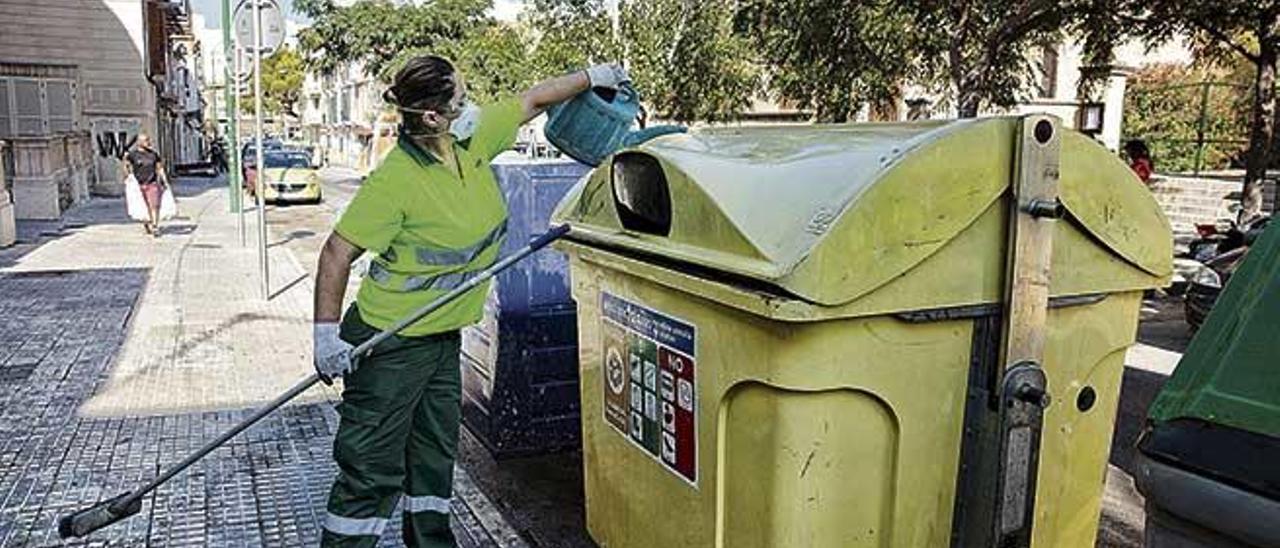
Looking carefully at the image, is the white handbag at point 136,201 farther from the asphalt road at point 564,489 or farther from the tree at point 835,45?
the asphalt road at point 564,489

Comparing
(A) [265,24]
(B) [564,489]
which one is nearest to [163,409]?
(B) [564,489]

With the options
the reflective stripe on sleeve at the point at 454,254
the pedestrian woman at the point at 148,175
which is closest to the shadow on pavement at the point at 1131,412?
the reflective stripe on sleeve at the point at 454,254

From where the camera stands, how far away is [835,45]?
516 inches

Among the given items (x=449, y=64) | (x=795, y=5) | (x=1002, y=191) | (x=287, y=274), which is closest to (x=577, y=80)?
(x=449, y=64)

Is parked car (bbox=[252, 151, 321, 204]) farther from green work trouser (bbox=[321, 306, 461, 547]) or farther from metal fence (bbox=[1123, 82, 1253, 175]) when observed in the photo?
green work trouser (bbox=[321, 306, 461, 547])

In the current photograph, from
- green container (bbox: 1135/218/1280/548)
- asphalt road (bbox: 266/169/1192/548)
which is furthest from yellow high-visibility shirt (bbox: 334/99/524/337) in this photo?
green container (bbox: 1135/218/1280/548)

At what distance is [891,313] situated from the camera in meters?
2.28

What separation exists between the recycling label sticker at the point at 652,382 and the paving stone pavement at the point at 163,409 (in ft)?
3.67

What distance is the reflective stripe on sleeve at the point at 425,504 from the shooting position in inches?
140

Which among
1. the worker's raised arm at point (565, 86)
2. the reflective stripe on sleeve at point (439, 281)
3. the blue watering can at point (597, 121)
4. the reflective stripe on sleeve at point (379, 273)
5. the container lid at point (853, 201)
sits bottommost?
the reflective stripe on sleeve at point (439, 281)

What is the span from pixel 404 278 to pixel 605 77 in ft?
3.24

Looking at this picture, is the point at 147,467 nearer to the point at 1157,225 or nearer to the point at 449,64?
the point at 449,64

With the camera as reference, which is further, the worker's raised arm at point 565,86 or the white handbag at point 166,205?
the white handbag at point 166,205

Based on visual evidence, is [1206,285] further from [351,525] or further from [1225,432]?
[1225,432]
